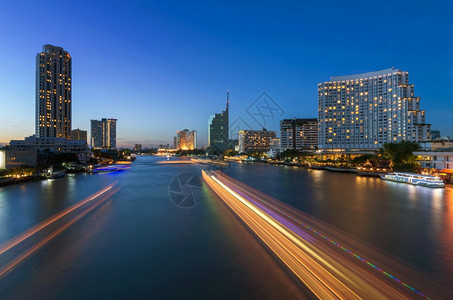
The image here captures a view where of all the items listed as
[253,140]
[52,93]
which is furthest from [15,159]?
[253,140]

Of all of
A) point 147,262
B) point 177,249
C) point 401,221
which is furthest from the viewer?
point 401,221

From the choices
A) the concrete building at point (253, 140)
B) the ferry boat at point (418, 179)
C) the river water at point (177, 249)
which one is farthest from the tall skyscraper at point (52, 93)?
the ferry boat at point (418, 179)

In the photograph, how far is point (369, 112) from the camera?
97.4 m

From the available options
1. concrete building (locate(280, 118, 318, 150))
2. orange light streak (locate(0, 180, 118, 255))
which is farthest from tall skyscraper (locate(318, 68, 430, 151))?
orange light streak (locate(0, 180, 118, 255))

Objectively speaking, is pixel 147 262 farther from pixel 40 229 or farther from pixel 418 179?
pixel 418 179

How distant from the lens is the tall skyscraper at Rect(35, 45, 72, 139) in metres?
109

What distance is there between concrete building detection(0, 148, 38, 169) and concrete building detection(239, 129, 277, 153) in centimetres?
15272

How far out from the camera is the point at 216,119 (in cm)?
19838

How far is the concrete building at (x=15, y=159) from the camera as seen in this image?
34.6 meters

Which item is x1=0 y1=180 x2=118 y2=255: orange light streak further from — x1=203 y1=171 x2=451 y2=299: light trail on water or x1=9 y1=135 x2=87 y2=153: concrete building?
x1=9 y1=135 x2=87 y2=153: concrete building

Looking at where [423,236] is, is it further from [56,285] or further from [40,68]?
[40,68]

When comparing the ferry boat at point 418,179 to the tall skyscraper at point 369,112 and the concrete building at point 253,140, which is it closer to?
the tall skyscraper at point 369,112

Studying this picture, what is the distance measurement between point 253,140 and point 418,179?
159m

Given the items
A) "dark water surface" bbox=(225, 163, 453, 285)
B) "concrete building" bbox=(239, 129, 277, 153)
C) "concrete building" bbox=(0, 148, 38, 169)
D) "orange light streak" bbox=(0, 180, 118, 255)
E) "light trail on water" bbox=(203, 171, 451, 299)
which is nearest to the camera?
"light trail on water" bbox=(203, 171, 451, 299)
